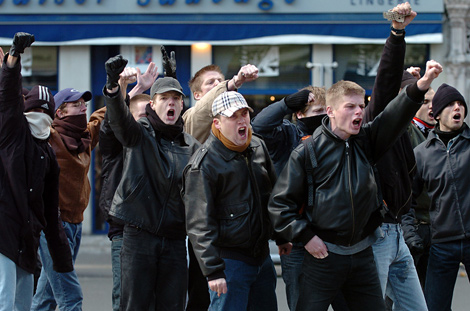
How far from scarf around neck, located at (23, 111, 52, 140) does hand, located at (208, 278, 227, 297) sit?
5.45 ft

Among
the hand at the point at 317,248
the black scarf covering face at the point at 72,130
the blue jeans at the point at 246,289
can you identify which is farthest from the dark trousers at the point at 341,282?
the black scarf covering face at the point at 72,130

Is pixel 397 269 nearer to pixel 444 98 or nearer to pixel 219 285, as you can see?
pixel 219 285

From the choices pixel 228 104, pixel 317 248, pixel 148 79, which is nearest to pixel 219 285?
pixel 317 248

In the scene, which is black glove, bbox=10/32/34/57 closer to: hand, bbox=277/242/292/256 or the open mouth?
the open mouth

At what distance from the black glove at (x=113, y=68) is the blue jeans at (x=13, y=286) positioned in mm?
1297

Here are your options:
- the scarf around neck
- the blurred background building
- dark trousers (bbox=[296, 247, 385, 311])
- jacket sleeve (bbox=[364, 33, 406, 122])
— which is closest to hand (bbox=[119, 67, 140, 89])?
the scarf around neck

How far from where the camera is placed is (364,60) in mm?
11945

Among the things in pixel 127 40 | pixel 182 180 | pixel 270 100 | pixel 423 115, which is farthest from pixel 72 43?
pixel 182 180

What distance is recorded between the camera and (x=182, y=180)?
4.57 metres

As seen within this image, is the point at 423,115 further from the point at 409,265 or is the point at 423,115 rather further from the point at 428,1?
the point at 428,1

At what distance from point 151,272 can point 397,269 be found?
1.71m

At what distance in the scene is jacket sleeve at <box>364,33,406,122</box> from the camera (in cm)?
452

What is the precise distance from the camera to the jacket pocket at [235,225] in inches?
172

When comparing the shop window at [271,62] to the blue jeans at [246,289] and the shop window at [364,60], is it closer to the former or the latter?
the shop window at [364,60]
